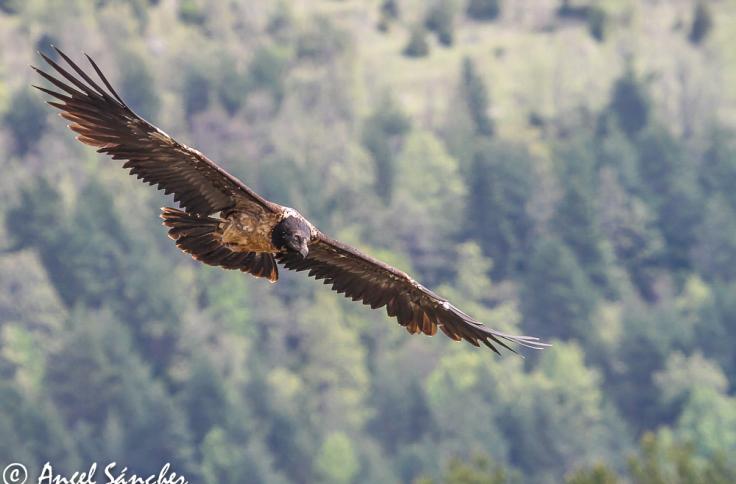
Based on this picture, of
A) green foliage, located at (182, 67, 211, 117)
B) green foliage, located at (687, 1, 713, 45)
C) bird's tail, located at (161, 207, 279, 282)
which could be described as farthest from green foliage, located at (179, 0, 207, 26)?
bird's tail, located at (161, 207, 279, 282)

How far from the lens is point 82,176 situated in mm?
149125

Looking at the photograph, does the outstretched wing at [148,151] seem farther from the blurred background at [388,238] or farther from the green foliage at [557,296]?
the green foliage at [557,296]

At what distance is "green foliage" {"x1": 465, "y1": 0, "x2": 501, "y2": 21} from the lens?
17475cm

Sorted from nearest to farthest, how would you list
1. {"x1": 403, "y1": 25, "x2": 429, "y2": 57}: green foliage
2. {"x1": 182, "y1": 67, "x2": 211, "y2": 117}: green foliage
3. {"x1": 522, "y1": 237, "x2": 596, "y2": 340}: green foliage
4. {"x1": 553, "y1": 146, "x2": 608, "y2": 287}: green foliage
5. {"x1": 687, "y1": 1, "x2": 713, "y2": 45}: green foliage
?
{"x1": 522, "y1": 237, "x2": 596, "y2": 340}: green foliage → {"x1": 553, "y1": 146, "x2": 608, "y2": 287}: green foliage → {"x1": 182, "y1": 67, "x2": 211, "y2": 117}: green foliage → {"x1": 403, "y1": 25, "x2": 429, "y2": 57}: green foliage → {"x1": 687, "y1": 1, "x2": 713, "y2": 45}: green foliage

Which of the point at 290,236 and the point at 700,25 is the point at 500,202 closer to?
the point at 700,25

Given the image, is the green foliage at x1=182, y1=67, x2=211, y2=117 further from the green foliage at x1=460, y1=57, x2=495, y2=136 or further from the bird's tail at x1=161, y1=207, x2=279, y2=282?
the bird's tail at x1=161, y1=207, x2=279, y2=282

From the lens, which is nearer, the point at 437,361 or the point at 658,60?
the point at 437,361

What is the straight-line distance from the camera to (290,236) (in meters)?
21.0

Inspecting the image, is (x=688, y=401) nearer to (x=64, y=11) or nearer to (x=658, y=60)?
(x=658, y=60)

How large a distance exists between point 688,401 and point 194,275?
123 feet

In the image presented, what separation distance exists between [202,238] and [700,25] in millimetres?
159039

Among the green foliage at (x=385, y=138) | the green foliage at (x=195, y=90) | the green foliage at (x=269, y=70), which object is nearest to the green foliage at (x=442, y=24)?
the green foliage at (x=385, y=138)

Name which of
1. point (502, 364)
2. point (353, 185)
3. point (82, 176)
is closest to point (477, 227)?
point (353, 185)

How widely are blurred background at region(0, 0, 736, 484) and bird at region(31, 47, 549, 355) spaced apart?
284 ft
